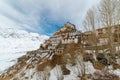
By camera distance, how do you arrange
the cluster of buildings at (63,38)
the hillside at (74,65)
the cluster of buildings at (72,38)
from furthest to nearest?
the cluster of buildings at (63,38) → the cluster of buildings at (72,38) → the hillside at (74,65)

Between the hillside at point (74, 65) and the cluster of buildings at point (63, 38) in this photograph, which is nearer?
the hillside at point (74, 65)

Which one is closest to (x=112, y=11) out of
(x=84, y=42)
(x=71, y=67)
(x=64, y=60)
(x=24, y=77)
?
(x=71, y=67)

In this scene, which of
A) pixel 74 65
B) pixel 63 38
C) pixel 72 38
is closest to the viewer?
pixel 74 65

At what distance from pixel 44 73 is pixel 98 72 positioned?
11.7 metres

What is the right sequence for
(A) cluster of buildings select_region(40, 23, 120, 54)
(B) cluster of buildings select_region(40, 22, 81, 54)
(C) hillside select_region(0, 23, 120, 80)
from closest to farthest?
1. (C) hillside select_region(0, 23, 120, 80)
2. (A) cluster of buildings select_region(40, 23, 120, 54)
3. (B) cluster of buildings select_region(40, 22, 81, 54)

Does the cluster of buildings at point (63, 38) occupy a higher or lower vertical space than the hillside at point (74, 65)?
higher

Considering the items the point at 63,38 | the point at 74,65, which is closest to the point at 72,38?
the point at 63,38

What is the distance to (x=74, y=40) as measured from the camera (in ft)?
197

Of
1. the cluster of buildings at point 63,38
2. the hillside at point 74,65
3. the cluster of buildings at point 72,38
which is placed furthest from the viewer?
the cluster of buildings at point 63,38

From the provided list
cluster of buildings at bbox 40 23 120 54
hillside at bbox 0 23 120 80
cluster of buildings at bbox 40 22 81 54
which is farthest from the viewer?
cluster of buildings at bbox 40 22 81 54

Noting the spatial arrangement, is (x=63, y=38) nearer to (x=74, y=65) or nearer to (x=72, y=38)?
(x=72, y=38)

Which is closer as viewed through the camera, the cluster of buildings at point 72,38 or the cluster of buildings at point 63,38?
the cluster of buildings at point 72,38

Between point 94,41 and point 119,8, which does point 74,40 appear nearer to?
point 94,41

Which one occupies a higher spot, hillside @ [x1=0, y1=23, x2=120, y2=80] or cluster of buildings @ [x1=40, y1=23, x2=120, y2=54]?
cluster of buildings @ [x1=40, y1=23, x2=120, y2=54]
